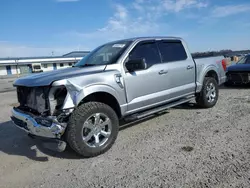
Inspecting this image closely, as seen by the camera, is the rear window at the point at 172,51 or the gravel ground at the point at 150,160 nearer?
the gravel ground at the point at 150,160

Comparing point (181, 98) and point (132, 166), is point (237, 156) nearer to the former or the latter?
point (132, 166)

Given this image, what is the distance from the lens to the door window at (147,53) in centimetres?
433

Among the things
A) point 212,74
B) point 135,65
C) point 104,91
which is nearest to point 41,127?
point 104,91

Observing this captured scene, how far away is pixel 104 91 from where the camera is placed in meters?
3.62

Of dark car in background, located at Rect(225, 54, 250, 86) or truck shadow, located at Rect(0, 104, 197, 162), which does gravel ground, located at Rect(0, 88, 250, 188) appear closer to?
truck shadow, located at Rect(0, 104, 197, 162)

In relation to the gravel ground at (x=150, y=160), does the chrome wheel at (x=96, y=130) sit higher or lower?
higher

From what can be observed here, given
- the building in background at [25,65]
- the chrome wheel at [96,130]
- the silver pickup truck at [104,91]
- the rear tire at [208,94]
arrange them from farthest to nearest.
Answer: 1. the building in background at [25,65]
2. the rear tire at [208,94]
3. the chrome wheel at [96,130]
4. the silver pickup truck at [104,91]

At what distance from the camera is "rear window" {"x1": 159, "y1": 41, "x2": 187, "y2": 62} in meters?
4.88

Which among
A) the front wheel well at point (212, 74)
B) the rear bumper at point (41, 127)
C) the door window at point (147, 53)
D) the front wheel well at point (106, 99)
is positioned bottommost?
the rear bumper at point (41, 127)

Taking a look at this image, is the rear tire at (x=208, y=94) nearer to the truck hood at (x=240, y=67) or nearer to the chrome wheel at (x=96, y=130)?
the chrome wheel at (x=96, y=130)

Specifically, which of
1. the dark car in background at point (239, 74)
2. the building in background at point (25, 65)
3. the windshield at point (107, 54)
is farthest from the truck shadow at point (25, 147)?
the building in background at point (25, 65)

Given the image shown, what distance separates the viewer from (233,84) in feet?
32.2

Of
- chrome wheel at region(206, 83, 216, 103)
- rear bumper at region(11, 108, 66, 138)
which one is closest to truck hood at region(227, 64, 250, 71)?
chrome wheel at region(206, 83, 216, 103)

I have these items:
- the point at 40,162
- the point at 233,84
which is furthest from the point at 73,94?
the point at 233,84
